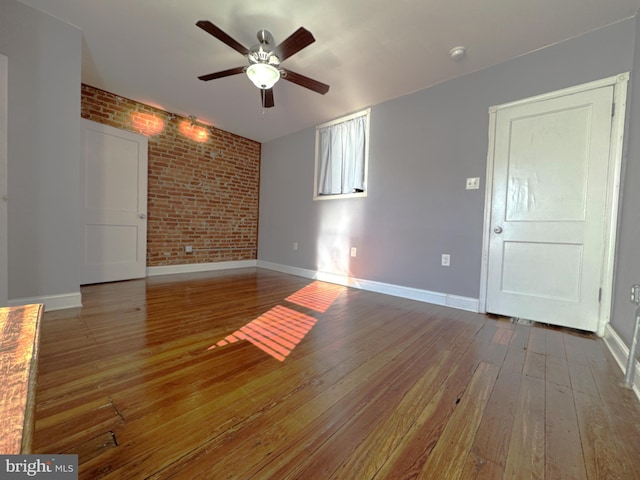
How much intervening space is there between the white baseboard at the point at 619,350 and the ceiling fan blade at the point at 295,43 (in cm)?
265

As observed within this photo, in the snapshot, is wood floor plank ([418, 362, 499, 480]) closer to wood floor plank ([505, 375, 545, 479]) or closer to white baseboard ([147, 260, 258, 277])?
wood floor plank ([505, 375, 545, 479])

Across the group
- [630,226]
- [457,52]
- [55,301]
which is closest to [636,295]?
[630,226]

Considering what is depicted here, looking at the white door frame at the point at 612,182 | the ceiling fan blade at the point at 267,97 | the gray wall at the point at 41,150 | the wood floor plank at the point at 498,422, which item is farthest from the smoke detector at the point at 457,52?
the gray wall at the point at 41,150

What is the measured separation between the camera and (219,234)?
4.60m

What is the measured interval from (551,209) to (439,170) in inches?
40.2

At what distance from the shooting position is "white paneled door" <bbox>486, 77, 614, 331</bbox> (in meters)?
2.03

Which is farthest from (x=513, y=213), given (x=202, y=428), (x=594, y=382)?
(x=202, y=428)

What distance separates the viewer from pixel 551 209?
2213mm

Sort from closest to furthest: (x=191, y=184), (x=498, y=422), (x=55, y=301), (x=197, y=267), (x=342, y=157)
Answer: (x=498, y=422)
(x=55, y=301)
(x=342, y=157)
(x=191, y=184)
(x=197, y=267)

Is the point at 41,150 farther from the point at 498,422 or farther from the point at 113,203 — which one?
the point at 498,422

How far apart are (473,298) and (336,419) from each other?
83.1 inches

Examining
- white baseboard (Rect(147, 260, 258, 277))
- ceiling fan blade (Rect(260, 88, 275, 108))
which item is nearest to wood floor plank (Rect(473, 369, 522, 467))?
ceiling fan blade (Rect(260, 88, 275, 108))

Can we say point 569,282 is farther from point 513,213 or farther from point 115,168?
point 115,168

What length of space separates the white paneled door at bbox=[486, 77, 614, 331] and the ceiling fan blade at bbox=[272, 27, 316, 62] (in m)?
1.89
